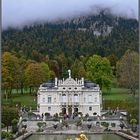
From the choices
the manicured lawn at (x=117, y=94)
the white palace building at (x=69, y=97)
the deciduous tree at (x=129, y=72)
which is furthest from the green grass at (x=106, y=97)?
the white palace building at (x=69, y=97)

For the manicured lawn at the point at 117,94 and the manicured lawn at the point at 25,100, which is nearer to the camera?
the manicured lawn at the point at 25,100

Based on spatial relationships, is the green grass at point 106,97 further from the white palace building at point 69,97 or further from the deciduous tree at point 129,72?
the white palace building at point 69,97

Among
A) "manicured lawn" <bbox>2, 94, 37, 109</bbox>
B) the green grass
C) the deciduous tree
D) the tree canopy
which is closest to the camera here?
"manicured lawn" <bbox>2, 94, 37, 109</bbox>

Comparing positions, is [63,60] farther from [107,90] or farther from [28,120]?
[28,120]

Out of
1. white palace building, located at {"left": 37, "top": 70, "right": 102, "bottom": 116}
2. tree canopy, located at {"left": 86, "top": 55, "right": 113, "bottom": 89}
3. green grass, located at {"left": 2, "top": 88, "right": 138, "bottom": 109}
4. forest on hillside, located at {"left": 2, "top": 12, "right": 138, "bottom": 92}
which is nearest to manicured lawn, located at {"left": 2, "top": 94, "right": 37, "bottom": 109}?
green grass, located at {"left": 2, "top": 88, "right": 138, "bottom": 109}

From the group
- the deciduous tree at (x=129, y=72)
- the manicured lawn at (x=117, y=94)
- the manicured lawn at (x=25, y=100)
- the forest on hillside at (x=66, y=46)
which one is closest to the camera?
the manicured lawn at (x=25, y=100)

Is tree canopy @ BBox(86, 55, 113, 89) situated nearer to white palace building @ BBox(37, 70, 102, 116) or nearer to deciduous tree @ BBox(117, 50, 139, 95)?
deciduous tree @ BBox(117, 50, 139, 95)

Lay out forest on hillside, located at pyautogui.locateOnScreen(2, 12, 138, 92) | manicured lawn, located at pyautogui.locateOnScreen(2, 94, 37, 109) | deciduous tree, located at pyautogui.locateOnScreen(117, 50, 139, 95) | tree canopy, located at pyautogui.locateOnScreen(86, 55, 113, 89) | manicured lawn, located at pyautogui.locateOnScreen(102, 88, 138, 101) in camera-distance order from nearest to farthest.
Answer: manicured lawn, located at pyautogui.locateOnScreen(2, 94, 37, 109), manicured lawn, located at pyautogui.locateOnScreen(102, 88, 138, 101), deciduous tree, located at pyautogui.locateOnScreen(117, 50, 139, 95), tree canopy, located at pyautogui.locateOnScreen(86, 55, 113, 89), forest on hillside, located at pyautogui.locateOnScreen(2, 12, 138, 92)

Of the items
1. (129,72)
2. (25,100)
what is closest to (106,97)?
(129,72)
